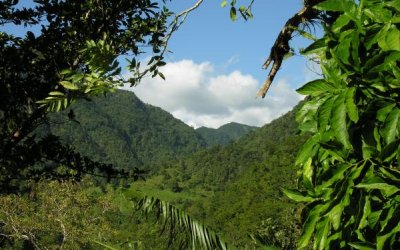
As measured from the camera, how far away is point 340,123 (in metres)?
1.89

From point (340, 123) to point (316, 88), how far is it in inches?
11.2

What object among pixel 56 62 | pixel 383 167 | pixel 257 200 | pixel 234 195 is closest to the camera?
pixel 383 167

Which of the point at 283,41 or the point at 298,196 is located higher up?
the point at 283,41

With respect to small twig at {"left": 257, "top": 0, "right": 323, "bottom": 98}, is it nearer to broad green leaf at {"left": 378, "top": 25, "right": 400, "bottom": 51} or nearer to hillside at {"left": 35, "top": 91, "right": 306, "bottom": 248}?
hillside at {"left": 35, "top": 91, "right": 306, "bottom": 248}

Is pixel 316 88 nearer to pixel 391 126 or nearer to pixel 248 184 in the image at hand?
pixel 391 126

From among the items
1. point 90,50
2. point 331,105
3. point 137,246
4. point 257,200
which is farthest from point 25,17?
point 257,200

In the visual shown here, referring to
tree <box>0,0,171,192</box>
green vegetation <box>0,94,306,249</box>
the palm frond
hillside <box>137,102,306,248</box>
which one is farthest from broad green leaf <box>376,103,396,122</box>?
tree <box>0,0,171,192</box>

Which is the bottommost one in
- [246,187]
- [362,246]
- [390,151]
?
[362,246]

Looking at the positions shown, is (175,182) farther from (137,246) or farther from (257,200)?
(137,246)

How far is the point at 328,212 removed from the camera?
1973 millimetres

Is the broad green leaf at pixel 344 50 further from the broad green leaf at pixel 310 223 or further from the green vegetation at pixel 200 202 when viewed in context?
the green vegetation at pixel 200 202

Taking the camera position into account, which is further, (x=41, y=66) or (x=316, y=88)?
(x=41, y=66)

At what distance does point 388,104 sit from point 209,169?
197m

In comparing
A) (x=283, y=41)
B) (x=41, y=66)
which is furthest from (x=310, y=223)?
(x=41, y=66)
